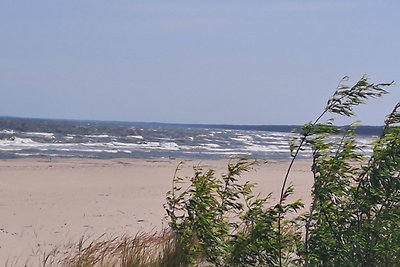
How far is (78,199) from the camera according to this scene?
14.8m

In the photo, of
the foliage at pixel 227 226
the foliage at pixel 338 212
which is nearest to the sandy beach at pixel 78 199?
the foliage at pixel 227 226

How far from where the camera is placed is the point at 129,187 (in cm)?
1750

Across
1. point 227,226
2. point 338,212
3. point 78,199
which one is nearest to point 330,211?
point 338,212

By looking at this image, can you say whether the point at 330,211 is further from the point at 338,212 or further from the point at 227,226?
the point at 227,226

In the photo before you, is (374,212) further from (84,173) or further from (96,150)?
(96,150)

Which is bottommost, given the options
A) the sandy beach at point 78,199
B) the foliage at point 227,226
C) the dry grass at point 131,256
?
the sandy beach at point 78,199

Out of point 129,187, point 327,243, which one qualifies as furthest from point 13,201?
point 327,243

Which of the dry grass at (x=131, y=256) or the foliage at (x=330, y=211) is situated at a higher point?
the foliage at (x=330, y=211)

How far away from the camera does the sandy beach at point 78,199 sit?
10.2 meters

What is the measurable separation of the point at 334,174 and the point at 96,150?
92.5ft

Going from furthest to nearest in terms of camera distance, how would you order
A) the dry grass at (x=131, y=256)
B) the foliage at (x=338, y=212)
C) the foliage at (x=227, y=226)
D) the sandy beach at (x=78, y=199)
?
the sandy beach at (x=78, y=199), the dry grass at (x=131, y=256), the foliage at (x=227, y=226), the foliage at (x=338, y=212)

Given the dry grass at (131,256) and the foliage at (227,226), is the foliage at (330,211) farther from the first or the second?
the dry grass at (131,256)

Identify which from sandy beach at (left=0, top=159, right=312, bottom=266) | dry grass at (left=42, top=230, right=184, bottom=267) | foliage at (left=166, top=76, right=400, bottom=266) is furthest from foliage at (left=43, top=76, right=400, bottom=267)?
sandy beach at (left=0, top=159, right=312, bottom=266)

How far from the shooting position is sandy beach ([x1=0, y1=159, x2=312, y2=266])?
33.6 ft
